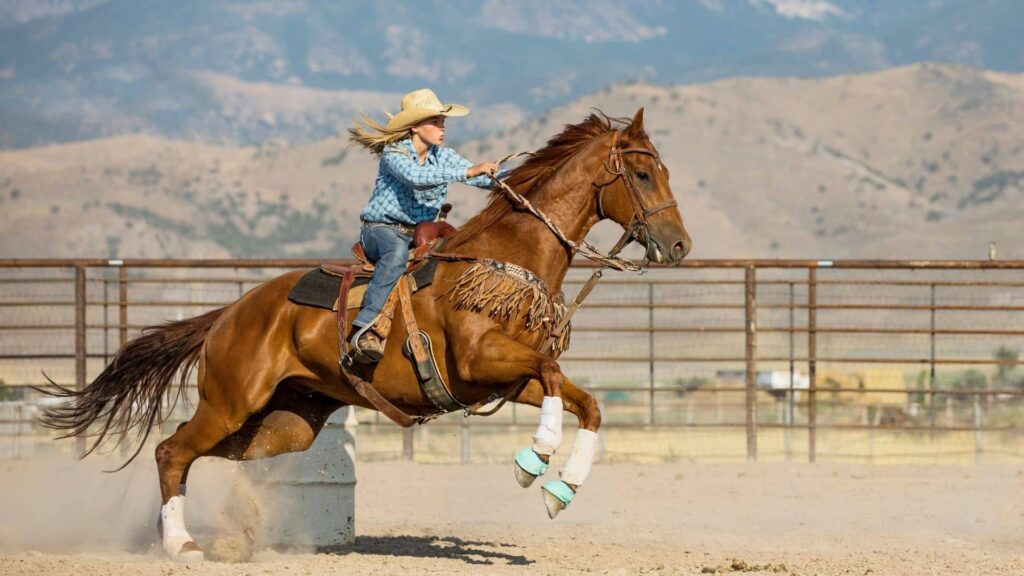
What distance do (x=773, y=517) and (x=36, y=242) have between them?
80620 mm

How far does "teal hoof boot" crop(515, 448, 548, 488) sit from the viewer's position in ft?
22.9

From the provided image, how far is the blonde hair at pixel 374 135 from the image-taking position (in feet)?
25.7

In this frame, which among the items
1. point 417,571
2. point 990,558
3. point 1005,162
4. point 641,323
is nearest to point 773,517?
point 990,558

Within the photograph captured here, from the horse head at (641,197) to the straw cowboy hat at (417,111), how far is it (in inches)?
34.1

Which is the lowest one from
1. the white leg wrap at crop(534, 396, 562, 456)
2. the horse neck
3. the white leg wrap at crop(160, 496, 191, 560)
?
the white leg wrap at crop(160, 496, 191, 560)

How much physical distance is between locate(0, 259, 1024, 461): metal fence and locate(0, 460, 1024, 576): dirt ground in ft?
1.97

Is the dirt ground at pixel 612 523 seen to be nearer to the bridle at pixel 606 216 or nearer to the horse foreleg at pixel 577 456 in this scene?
the horse foreleg at pixel 577 456

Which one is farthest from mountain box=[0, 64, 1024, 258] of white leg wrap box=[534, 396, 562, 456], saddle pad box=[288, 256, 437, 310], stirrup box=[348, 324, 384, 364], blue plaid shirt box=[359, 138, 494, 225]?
white leg wrap box=[534, 396, 562, 456]

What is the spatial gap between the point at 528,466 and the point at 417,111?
6.89ft

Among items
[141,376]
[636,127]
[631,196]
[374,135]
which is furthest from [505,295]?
[141,376]

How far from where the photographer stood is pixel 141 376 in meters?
8.77

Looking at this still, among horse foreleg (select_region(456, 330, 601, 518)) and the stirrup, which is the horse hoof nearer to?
the stirrup

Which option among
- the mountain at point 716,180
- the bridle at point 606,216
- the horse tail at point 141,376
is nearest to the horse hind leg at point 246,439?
the horse tail at point 141,376

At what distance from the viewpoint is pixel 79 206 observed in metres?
94.4
